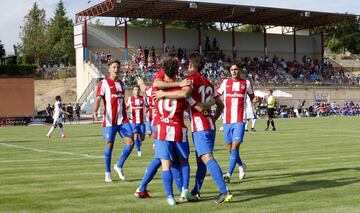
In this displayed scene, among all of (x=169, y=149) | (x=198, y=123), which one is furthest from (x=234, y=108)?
(x=169, y=149)

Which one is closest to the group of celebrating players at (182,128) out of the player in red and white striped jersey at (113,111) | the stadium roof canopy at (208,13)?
the player in red and white striped jersey at (113,111)

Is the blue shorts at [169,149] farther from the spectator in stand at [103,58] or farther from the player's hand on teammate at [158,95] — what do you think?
the spectator in stand at [103,58]

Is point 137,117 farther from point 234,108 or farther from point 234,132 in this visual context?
point 234,132

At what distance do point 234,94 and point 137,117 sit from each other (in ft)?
20.3

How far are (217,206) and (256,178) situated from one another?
11.1ft

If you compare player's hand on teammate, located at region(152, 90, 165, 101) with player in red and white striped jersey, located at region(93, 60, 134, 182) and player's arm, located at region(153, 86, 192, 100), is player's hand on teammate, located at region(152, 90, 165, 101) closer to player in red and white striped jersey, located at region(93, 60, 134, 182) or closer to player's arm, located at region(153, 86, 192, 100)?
player's arm, located at region(153, 86, 192, 100)

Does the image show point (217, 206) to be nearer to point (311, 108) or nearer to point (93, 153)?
point (93, 153)

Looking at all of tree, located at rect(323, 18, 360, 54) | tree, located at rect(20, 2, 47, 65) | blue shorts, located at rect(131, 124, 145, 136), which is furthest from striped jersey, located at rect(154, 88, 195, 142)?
tree, located at rect(323, 18, 360, 54)

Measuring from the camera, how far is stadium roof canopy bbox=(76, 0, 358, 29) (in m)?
57.4

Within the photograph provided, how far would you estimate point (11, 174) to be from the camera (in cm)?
1292

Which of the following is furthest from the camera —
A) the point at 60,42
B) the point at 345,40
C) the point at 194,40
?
the point at 345,40

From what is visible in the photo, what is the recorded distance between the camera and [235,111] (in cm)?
1195

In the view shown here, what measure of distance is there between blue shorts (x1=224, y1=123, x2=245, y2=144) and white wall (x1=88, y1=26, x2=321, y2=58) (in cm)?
4960

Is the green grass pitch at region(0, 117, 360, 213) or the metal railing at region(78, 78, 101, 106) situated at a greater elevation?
the metal railing at region(78, 78, 101, 106)
